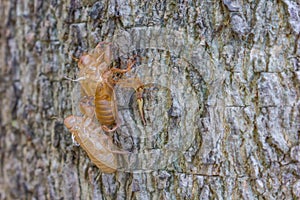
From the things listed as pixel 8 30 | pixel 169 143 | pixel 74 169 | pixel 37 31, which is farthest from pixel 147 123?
pixel 8 30

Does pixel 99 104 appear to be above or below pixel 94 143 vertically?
above

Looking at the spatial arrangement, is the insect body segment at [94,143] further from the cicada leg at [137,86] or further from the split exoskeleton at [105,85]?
the cicada leg at [137,86]

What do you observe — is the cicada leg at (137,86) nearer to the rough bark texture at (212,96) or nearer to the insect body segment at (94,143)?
the rough bark texture at (212,96)

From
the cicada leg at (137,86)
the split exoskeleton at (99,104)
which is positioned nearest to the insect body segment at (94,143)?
the split exoskeleton at (99,104)

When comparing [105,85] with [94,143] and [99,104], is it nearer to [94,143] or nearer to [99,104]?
[99,104]

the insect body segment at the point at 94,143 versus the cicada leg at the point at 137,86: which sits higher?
the cicada leg at the point at 137,86

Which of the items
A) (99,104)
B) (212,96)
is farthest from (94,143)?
(212,96)

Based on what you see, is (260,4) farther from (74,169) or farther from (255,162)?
(74,169)

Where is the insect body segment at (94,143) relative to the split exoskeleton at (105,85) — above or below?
below
